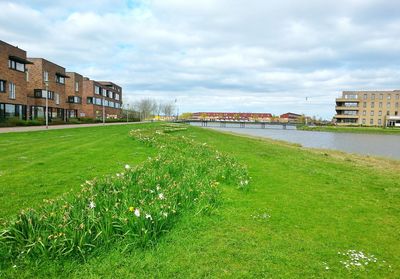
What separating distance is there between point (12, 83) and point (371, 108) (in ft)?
383

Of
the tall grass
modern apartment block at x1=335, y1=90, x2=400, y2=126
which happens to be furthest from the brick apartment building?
modern apartment block at x1=335, y1=90, x2=400, y2=126

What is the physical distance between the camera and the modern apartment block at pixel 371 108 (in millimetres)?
111188

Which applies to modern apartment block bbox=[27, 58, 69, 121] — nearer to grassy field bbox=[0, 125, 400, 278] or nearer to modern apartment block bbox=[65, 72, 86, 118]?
modern apartment block bbox=[65, 72, 86, 118]

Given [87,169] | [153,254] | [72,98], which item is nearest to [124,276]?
[153,254]

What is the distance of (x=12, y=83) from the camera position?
35.7 metres

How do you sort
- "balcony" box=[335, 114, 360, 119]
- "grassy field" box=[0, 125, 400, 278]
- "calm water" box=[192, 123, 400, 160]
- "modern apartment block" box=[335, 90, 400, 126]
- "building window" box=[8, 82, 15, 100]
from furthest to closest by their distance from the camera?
"balcony" box=[335, 114, 360, 119], "modern apartment block" box=[335, 90, 400, 126], "building window" box=[8, 82, 15, 100], "calm water" box=[192, 123, 400, 160], "grassy field" box=[0, 125, 400, 278]

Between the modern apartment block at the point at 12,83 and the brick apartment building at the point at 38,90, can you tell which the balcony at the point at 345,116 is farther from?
the modern apartment block at the point at 12,83

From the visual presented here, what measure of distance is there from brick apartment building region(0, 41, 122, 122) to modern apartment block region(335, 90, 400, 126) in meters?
91.4

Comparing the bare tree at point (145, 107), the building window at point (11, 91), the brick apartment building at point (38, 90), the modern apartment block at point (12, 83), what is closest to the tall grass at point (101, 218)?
the brick apartment building at point (38, 90)

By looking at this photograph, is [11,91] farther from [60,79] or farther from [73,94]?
[73,94]

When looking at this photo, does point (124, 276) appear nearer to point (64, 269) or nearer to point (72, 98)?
point (64, 269)

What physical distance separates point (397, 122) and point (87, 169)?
12629cm

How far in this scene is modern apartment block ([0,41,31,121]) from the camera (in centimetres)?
3394

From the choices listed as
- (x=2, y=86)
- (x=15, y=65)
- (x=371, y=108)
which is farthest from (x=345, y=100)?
(x=2, y=86)
